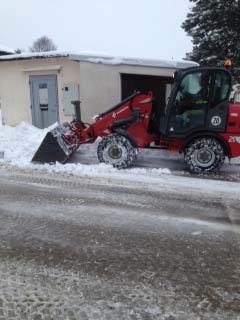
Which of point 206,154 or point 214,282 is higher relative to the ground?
point 206,154

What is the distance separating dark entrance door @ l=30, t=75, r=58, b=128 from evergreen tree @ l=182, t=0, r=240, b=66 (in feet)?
32.0

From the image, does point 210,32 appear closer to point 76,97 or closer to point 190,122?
point 76,97

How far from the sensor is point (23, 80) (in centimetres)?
1127

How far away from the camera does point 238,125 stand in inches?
248

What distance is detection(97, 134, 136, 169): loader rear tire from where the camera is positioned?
6.77 metres

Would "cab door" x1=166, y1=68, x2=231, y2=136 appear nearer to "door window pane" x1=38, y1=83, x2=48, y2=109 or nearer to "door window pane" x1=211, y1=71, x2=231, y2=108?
"door window pane" x1=211, y1=71, x2=231, y2=108

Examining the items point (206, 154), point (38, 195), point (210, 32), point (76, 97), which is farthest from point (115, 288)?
point (210, 32)

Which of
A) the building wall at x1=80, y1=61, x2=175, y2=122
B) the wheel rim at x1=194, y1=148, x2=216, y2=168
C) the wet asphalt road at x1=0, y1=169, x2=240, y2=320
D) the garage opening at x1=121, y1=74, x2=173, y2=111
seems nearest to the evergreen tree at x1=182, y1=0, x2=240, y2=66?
the garage opening at x1=121, y1=74, x2=173, y2=111

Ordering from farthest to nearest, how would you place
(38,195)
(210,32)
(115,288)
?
1. (210,32)
2. (38,195)
3. (115,288)

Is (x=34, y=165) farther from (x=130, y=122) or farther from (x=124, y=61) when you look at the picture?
(x=124, y=61)

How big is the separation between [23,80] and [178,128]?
702 centimetres

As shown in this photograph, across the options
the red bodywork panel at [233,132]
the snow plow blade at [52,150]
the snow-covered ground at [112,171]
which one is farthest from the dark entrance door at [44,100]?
the red bodywork panel at [233,132]

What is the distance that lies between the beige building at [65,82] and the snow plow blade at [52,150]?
3373mm

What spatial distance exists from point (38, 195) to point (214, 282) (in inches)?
125
